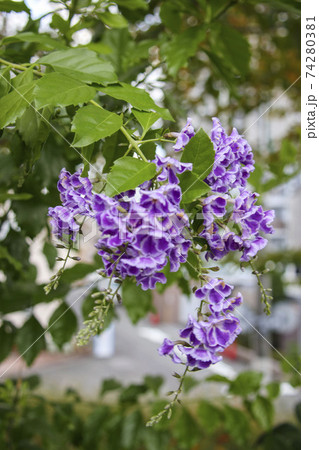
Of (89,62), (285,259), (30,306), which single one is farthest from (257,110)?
(89,62)

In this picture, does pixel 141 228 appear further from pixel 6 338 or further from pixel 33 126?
pixel 6 338

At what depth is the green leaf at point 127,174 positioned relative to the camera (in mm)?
355

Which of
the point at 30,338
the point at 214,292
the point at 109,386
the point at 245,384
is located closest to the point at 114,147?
the point at 214,292

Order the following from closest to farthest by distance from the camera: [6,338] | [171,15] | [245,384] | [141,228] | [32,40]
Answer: [141,228] → [32,40] → [171,15] → [6,338] → [245,384]

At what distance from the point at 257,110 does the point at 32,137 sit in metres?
1.99

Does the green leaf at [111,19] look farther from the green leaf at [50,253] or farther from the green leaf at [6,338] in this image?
the green leaf at [6,338]

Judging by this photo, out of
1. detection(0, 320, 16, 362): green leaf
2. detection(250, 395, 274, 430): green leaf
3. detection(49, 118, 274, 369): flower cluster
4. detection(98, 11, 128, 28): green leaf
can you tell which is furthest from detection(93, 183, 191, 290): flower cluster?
detection(250, 395, 274, 430): green leaf

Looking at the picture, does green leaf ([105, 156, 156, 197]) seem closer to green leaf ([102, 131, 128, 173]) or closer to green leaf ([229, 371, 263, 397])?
green leaf ([102, 131, 128, 173])

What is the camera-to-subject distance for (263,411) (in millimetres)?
1062

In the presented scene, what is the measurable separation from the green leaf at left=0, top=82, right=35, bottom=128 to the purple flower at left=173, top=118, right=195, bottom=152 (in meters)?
0.13

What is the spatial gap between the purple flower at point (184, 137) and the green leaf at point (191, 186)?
3cm

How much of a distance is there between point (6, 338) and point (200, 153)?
2.24 feet

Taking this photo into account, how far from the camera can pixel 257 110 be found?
2312 millimetres
